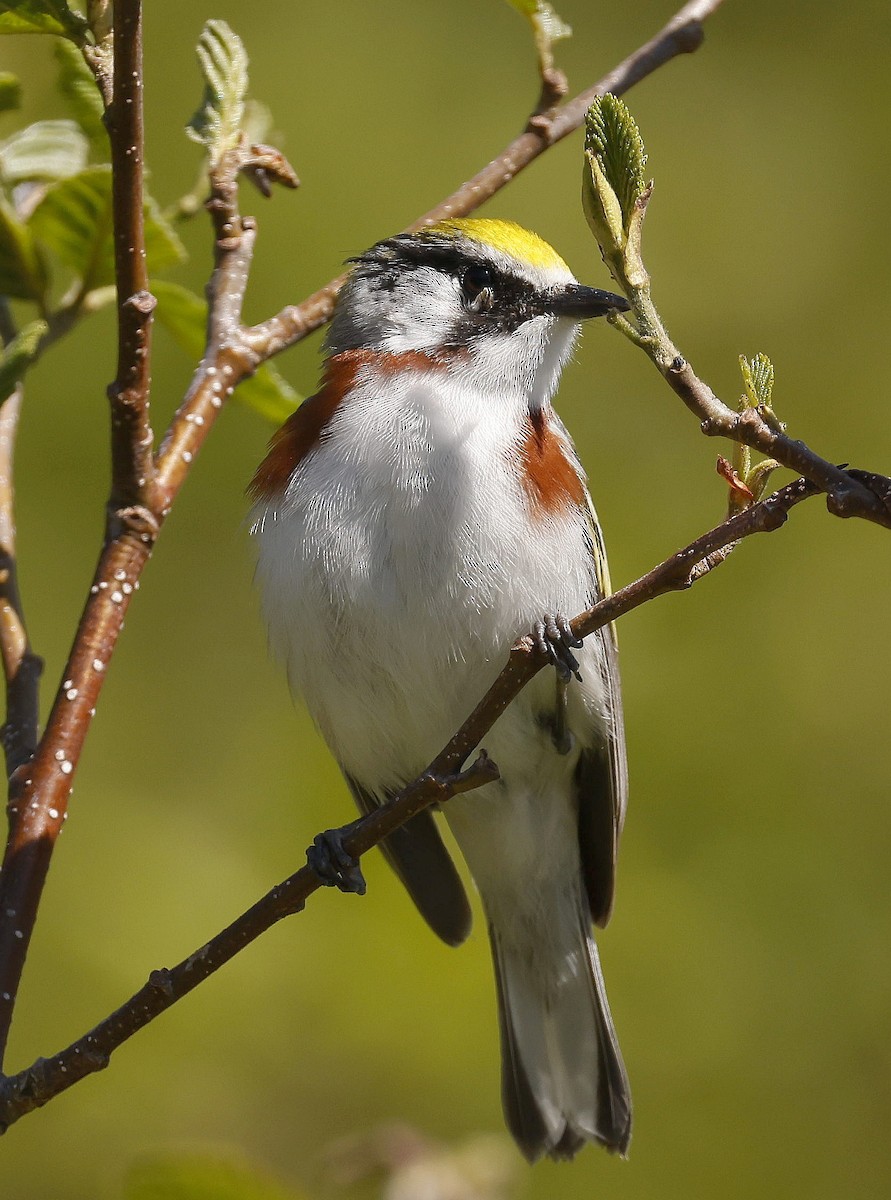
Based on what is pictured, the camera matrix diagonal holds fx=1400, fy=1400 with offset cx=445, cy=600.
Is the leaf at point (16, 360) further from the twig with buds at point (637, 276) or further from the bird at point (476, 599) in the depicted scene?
the twig with buds at point (637, 276)

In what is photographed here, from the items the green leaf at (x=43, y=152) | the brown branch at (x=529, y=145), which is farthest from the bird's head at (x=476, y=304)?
the green leaf at (x=43, y=152)

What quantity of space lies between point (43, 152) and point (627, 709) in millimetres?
2276

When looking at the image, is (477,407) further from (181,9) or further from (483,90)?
(181,9)

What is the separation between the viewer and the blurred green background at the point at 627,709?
3861 mm

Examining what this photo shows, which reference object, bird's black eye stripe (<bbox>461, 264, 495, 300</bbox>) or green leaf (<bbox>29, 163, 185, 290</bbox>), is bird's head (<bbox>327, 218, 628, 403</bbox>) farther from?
green leaf (<bbox>29, 163, 185, 290</bbox>)

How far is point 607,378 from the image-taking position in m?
4.95

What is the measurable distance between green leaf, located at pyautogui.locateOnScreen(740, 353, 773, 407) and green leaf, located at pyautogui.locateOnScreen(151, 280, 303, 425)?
59.7 inches

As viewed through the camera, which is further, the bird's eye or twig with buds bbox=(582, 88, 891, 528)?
the bird's eye

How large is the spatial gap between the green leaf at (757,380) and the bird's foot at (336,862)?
1.62m

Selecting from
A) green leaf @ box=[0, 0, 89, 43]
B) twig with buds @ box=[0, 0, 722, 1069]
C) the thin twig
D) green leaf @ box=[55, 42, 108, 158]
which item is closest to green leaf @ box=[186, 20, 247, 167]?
twig with buds @ box=[0, 0, 722, 1069]

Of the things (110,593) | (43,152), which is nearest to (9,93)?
(43,152)

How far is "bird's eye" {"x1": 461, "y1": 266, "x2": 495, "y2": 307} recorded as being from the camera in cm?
349

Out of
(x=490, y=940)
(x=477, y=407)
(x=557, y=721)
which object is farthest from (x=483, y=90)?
(x=490, y=940)

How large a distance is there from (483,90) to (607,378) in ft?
4.01
